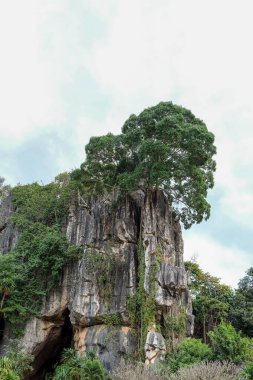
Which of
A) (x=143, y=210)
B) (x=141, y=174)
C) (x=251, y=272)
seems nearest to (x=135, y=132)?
(x=141, y=174)

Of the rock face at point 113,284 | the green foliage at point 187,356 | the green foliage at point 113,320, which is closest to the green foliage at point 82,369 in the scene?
the rock face at point 113,284

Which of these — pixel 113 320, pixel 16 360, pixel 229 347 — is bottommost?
pixel 16 360

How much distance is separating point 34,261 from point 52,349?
189 inches

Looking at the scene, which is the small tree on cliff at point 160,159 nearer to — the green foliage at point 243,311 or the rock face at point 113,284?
the rock face at point 113,284

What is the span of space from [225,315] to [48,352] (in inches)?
377

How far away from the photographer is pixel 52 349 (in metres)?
22.2

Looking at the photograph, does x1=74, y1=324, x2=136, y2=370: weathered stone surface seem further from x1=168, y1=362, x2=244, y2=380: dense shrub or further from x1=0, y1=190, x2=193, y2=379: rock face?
x1=168, y1=362, x2=244, y2=380: dense shrub

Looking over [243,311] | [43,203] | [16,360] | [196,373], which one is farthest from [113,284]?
[243,311]

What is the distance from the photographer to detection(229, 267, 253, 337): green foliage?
23.9 m

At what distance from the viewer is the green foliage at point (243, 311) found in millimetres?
23938

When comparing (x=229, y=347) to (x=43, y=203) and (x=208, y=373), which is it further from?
(x=43, y=203)

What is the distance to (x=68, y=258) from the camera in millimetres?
20969

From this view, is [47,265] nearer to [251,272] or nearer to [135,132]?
[135,132]

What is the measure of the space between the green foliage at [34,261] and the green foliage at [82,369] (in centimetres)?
341
